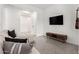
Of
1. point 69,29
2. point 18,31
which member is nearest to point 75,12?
point 69,29

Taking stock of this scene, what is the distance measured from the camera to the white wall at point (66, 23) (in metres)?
3.60

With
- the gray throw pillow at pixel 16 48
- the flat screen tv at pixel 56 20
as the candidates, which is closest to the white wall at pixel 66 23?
the flat screen tv at pixel 56 20

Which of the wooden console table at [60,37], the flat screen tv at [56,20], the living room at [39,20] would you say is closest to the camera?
the living room at [39,20]

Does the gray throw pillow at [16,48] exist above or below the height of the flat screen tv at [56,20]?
below

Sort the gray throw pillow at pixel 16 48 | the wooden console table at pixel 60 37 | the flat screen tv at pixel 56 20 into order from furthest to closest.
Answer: the wooden console table at pixel 60 37 → the flat screen tv at pixel 56 20 → the gray throw pillow at pixel 16 48

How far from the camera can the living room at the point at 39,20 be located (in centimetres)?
264

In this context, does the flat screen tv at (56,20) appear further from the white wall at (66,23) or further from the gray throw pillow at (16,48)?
the gray throw pillow at (16,48)

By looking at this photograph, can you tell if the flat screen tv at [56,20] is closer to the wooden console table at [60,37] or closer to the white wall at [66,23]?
the white wall at [66,23]

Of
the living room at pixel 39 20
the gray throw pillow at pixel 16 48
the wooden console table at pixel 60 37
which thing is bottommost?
the wooden console table at pixel 60 37

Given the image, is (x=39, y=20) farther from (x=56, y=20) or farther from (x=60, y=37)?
(x=60, y=37)

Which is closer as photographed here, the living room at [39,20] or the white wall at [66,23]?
the living room at [39,20]

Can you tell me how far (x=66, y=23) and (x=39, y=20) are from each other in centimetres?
126

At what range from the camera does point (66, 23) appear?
3.91m
